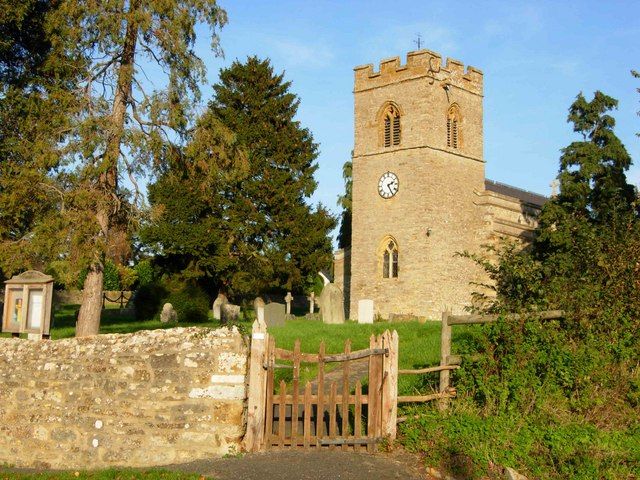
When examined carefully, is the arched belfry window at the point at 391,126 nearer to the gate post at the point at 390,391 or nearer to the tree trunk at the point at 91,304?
the tree trunk at the point at 91,304

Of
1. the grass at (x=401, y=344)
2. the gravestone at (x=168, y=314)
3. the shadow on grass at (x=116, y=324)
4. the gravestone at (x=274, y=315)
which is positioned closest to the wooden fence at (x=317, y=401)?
the grass at (x=401, y=344)

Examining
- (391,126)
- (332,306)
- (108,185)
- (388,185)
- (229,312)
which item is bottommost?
(229,312)

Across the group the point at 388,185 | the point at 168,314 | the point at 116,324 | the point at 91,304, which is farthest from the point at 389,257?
the point at 91,304

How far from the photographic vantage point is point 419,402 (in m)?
9.93

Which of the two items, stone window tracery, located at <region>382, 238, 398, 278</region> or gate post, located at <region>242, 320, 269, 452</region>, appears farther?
stone window tracery, located at <region>382, 238, 398, 278</region>

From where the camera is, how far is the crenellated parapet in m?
33.2

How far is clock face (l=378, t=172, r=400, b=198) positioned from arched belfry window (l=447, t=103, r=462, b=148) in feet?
9.88

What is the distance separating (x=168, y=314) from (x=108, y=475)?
60.0ft

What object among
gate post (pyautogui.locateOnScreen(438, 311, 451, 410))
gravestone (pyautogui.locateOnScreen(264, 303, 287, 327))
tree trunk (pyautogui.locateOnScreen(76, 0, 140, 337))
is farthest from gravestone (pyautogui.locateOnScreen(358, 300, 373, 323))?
gate post (pyautogui.locateOnScreen(438, 311, 451, 410))

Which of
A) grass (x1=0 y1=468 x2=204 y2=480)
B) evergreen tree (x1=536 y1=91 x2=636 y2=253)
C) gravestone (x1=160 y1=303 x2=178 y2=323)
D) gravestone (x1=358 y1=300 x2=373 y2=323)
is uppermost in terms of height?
evergreen tree (x1=536 y1=91 x2=636 y2=253)

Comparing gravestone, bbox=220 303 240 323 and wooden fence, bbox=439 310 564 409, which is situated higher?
gravestone, bbox=220 303 240 323

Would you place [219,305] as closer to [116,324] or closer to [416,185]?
[116,324]

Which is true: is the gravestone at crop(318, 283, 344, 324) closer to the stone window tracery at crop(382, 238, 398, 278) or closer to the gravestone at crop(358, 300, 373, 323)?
the gravestone at crop(358, 300, 373, 323)

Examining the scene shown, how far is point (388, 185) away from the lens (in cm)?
3384
